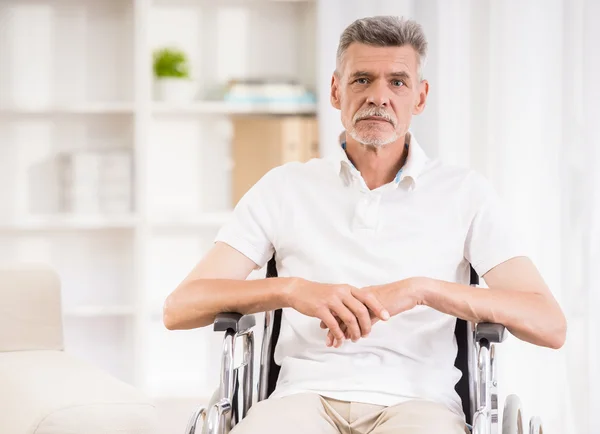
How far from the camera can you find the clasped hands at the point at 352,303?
1652mm

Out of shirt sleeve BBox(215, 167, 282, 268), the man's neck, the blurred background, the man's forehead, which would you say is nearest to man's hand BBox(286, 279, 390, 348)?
shirt sleeve BBox(215, 167, 282, 268)

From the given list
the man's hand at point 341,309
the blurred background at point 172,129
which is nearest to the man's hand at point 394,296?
the man's hand at point 341,309

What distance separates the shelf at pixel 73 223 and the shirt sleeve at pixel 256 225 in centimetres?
162

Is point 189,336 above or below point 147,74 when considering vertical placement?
below

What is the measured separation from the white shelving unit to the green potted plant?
0.17 ft

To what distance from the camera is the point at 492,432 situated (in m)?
1.62

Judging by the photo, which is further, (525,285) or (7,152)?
(7,152)

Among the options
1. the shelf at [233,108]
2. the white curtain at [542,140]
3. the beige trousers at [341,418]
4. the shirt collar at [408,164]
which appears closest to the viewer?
the beige trousers at [341,418]

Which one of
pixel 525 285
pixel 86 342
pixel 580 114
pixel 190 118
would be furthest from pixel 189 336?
pixel 525 285

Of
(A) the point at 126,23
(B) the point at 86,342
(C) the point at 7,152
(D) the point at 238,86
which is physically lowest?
(B) the point at 86,342

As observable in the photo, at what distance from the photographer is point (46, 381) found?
70.7 inches

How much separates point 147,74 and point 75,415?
2034 mm

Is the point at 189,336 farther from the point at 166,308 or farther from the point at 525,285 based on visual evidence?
the point at 525,285

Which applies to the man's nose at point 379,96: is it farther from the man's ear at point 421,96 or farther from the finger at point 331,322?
the finger at point 331,322
